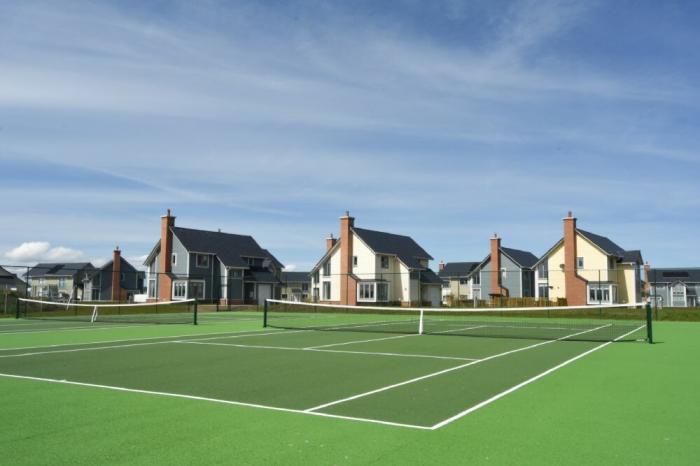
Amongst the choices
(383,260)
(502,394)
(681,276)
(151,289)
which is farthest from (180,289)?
(681,276)

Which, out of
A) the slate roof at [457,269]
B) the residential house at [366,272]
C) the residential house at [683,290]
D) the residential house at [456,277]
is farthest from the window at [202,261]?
the residential house at [683,290]

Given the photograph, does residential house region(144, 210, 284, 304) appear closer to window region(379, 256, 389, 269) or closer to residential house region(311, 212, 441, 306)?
residential house region(311, 212, 441, 306)

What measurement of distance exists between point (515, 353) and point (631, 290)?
148 feet

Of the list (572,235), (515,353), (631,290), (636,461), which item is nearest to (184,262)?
(572,235)

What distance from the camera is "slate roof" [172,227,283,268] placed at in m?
61.0

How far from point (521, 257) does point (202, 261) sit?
35705 millimetres

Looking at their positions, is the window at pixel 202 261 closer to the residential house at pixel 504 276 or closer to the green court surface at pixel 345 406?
the residential house at pixel 504 276

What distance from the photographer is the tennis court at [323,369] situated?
823 centimetres

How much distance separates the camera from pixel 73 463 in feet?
17.7

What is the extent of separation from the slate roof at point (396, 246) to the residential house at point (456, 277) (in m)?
13.7

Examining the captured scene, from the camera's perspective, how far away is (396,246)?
62.8 metres

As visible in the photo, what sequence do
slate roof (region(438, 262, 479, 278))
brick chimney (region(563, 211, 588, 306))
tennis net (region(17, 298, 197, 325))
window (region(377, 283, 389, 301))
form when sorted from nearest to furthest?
tennis net (region(17, 298, 197, 325))
brick chimney (region(563, 211, 588, 306))
window (region(377, 283, 389, 301))
slate roof (region(438, 262, 479, 278))

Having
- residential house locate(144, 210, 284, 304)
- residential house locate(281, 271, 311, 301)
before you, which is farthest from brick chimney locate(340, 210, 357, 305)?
residential house locate(281, 271, 311, 301)

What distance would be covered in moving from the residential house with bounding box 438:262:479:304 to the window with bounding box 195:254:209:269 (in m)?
31.4
